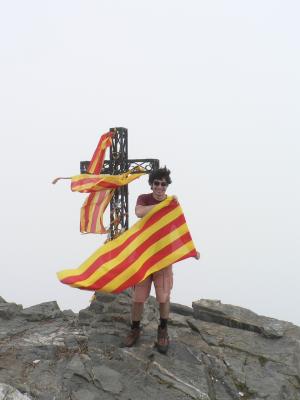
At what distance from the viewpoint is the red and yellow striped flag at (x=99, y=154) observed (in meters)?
10.6

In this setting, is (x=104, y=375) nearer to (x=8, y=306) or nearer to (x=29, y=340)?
(x=29, y=340)

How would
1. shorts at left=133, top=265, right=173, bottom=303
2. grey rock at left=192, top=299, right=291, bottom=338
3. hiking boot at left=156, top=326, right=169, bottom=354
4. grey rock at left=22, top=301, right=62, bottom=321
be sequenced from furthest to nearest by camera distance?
grey rock at left=22, top=301, right=62, bottom=321
grey rock at left=192, top=299, right=291, bottom=338
hiking boot at left=156, top=326, right=169, bottom=354
shorts at left=133, top=265, right=173, bottom=303

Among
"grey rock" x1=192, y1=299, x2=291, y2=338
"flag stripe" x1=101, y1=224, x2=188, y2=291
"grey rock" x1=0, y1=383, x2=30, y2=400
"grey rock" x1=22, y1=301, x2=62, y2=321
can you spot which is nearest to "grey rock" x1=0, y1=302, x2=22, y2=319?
"grey rock" x1=22, y1=301, x2=62, y2=321

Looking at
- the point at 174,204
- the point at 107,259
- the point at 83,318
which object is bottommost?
the point at 83,318

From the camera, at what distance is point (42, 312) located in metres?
10.1

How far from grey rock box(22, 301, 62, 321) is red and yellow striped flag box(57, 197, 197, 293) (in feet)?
10.9

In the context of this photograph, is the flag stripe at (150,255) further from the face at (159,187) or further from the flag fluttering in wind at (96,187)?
the flag fluttering in wind at (96,187)

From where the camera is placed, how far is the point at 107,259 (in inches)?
287

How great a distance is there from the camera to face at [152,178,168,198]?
275 inches

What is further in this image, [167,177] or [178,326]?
[178,326]

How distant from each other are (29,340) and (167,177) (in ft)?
16.6

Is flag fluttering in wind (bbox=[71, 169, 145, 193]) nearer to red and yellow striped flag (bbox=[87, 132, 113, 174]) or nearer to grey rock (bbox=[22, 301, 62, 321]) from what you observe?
red and yellow striped flag (bbox=[87, 132, 113, 174])

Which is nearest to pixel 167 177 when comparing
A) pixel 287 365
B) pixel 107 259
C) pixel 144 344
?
pixel 107 259

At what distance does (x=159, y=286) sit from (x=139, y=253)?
0.78 m
